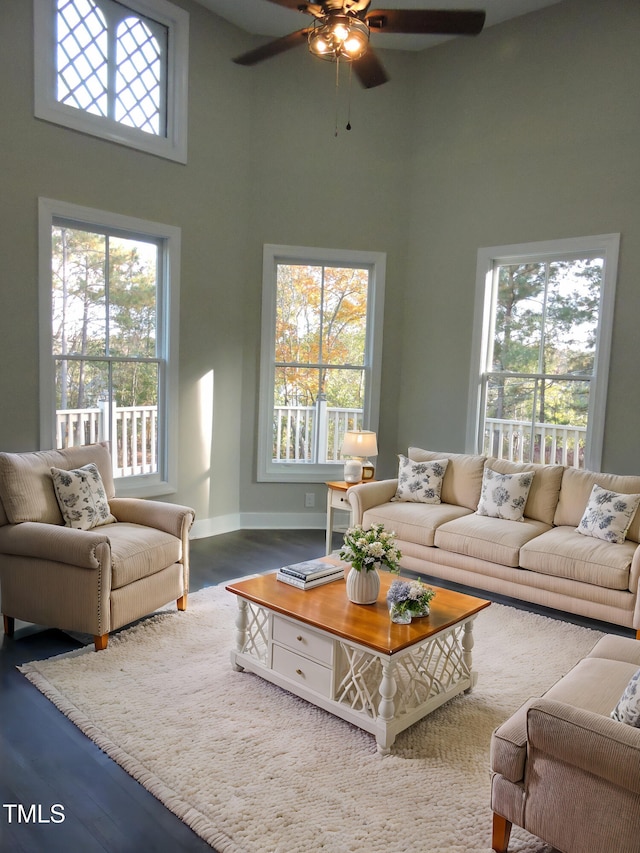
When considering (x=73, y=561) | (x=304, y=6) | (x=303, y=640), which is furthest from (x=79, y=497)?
(x=304, y=6)

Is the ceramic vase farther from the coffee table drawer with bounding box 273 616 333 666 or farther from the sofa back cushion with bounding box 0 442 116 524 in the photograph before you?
the sofa back cushion with bounding box 0 442 116 524

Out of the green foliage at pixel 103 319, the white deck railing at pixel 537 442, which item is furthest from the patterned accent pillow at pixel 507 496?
the green foliage at pixel 103 319

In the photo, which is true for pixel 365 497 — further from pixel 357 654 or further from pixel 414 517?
pixel 357 654

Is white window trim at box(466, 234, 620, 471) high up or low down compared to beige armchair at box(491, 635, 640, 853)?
up

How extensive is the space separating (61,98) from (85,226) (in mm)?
820

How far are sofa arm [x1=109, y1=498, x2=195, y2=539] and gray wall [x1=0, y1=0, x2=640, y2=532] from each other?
2.62 ft

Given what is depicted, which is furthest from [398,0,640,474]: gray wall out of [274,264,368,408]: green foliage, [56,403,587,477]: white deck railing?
[274,264,368,408]: green foliage

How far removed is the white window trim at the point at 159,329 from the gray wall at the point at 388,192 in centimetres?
7

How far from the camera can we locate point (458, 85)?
5383mm

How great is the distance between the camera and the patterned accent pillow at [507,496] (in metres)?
4.34

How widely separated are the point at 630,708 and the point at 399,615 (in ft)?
3.60

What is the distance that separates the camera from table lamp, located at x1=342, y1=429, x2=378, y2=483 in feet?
16.4

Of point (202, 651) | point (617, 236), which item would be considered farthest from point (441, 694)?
point (617, 236)

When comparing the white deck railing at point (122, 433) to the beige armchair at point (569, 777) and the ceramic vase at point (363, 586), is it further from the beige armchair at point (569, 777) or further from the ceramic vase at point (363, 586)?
the beige armchair at point (569, 777)
